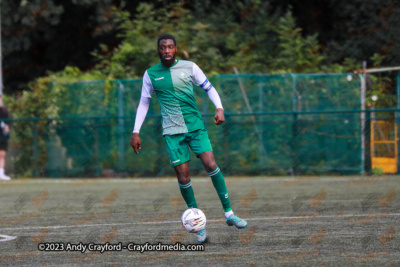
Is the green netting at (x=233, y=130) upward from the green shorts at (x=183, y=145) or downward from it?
downward

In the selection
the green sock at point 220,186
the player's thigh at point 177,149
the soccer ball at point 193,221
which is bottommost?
the soccer ball at point 193,221

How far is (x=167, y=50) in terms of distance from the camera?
7.84 metres

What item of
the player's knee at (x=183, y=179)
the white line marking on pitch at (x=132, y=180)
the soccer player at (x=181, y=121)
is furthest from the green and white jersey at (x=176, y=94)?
the white line marking on pitch at (x=132, y=180)

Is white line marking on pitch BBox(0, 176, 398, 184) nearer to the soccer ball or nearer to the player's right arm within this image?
the player's right arm

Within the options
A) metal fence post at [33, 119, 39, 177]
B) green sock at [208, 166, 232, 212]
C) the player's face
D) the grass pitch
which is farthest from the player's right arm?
metal fence post at [33, 119, 39, 177]

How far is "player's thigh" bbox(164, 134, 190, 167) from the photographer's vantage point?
791 centimetres

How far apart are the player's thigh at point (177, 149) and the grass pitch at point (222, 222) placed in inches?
32.5

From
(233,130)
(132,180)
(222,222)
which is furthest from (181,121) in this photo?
(233,130)

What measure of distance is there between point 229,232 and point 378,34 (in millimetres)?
16860

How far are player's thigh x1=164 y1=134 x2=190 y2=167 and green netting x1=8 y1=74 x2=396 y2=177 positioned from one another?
10.5 meters

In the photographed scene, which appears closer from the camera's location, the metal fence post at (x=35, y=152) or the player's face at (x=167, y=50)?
the player's face at (x=167, y=50)

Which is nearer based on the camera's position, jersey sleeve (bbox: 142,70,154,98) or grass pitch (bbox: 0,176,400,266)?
grass pitch (bbox: 0,176,400,266)

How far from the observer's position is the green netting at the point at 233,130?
18469 mm

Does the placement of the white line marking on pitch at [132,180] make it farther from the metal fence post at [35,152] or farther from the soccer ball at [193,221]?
the soccer ball at [193,221]
